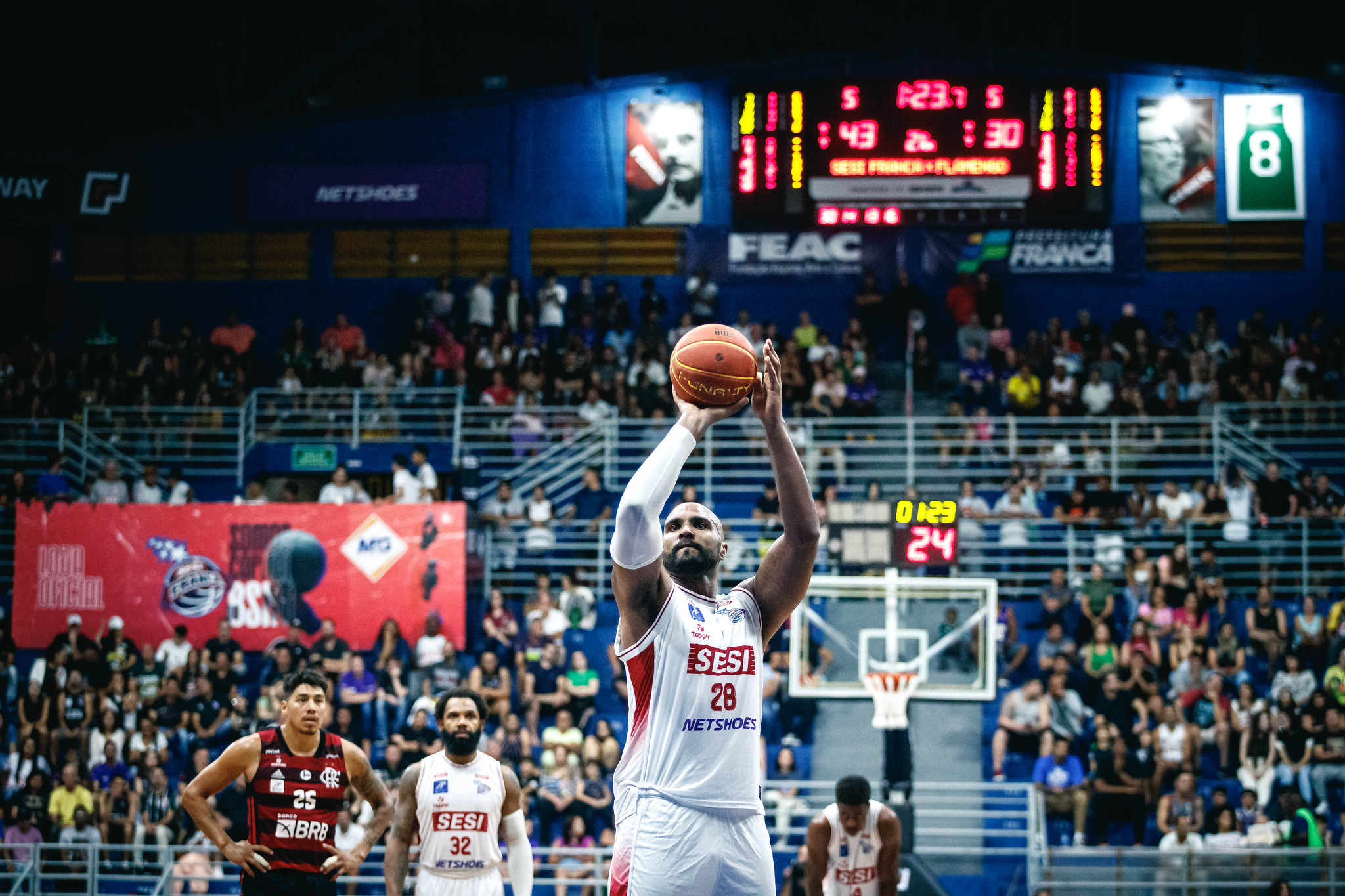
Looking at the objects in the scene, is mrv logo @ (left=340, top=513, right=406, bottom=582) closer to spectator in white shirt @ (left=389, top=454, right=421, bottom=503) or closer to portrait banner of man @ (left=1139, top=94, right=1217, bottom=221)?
spectator in white shirt @ (left=389, top=454, right=421, bottom=503)

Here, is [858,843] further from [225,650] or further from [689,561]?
[225,650]

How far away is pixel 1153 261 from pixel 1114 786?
1142 centimetres

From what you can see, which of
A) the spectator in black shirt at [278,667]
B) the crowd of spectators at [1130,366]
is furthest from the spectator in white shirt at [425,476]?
the crowd of spectators at [1130,366]

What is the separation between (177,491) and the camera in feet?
59.4

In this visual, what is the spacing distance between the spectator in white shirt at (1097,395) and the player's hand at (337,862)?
578 inches

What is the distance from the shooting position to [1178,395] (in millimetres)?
19688

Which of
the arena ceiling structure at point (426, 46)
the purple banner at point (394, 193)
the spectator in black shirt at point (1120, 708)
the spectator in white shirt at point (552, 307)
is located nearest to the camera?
the spectator in black shirt at point (1120, 708)

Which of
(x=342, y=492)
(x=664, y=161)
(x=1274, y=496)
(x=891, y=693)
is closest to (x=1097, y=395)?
(x=1274, y=496)

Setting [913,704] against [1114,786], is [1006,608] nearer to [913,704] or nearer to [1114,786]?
[913,704]

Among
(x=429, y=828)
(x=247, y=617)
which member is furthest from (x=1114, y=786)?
(x=247, y=617)

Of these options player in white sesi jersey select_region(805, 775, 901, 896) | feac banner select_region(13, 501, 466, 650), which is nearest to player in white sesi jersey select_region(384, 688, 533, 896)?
player in white sesi jersey select_region(805, 775, 901, 896)

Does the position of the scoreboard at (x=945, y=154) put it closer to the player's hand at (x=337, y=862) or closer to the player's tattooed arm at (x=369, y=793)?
the player's tattooed arm at (x=369, y=793)

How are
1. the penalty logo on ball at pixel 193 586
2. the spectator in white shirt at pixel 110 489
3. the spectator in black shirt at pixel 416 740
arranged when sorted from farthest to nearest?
the spectator in white shirt at pixel 110 489, the penalty logo on ball at pixel 193 586, the spectator in black shirt at pixel 416 740

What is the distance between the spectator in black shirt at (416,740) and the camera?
14594 mm
